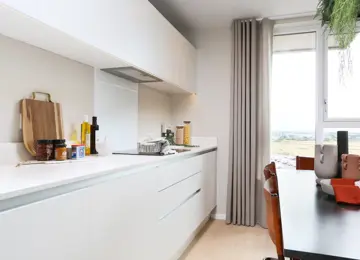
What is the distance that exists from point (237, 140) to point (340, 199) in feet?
7.91

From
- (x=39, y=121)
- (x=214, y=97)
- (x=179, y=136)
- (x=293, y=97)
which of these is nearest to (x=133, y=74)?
(x=39, y=121)

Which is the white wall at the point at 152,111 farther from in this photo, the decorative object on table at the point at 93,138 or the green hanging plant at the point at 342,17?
the green hanging plant at the point at 342,17

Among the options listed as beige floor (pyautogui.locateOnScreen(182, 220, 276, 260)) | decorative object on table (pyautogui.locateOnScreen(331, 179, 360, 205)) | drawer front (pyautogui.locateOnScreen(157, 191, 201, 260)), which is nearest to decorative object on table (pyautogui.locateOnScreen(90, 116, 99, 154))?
drawer front (pyautogui.locateOnScreen(157, 191, 201, 260))

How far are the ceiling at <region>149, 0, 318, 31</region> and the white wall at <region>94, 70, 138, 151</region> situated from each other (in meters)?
1.01

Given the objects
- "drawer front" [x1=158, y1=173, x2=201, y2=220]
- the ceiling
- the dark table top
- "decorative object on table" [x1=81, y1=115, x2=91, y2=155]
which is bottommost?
"drawer front" [x1=158, y1=173, x2=201, y2=220]

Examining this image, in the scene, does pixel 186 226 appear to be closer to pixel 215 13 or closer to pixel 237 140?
pixel 237 140

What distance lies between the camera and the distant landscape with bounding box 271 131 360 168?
361 cm

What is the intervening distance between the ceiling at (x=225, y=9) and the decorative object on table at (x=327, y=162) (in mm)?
2015

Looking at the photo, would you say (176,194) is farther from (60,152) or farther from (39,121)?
(39,121)

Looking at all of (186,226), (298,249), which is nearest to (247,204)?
(186,226)

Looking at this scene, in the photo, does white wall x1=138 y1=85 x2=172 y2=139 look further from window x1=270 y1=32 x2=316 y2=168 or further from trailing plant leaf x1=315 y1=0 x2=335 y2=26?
trailing plant leaf x1=315 y1=0 x2=335 y2=26

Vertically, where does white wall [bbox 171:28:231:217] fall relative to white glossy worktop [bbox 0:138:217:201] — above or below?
above

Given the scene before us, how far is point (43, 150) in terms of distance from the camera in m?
1.66

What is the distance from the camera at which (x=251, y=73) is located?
3.56m
